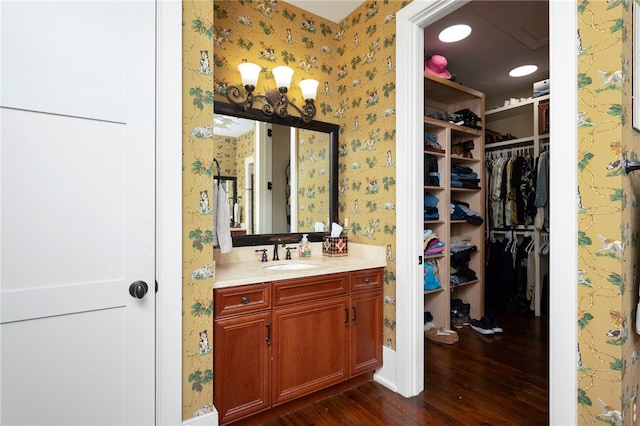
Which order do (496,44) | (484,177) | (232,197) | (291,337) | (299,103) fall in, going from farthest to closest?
(484,177) → (496,44) → (299,103) → (232,197) → (291,337)

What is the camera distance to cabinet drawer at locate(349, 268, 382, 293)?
7.02ft

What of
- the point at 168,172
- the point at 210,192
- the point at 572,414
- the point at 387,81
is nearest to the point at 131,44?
the point at 168,172

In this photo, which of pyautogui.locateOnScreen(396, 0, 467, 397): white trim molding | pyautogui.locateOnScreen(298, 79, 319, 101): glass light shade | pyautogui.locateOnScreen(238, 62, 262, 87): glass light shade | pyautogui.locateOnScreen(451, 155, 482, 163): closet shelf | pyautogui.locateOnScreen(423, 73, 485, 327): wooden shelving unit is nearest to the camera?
pyautogui.locateOnScreen(396, 0, 467, 397): white trim molding

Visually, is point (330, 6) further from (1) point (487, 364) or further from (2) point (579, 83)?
(1) point (487, 364)

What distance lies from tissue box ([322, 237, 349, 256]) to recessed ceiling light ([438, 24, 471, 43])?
203 cm

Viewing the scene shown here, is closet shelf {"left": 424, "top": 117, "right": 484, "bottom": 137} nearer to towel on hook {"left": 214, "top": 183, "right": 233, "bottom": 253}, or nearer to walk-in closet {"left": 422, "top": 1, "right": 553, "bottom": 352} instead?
walk-in closet {"left": 422, "top": 1, "right": 553, "bottom": 352}

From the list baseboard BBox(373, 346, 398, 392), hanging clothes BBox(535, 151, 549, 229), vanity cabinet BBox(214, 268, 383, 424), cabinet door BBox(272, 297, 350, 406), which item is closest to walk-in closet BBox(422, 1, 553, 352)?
hanging clothes BBox(535, 151, 549, 229)

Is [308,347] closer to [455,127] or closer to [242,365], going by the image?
[242,365]

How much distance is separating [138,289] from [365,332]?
1.43 m

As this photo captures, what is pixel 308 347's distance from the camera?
6.36 feet

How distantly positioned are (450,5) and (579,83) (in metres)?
0.94

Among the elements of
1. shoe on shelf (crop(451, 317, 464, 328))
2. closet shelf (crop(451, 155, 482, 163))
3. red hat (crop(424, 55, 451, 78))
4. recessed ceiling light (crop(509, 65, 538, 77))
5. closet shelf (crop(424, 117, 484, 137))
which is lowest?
shoe on shelf (crop(451, 317, 464, 328))

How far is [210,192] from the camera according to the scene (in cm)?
165

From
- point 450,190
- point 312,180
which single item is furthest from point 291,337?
point 450,190
